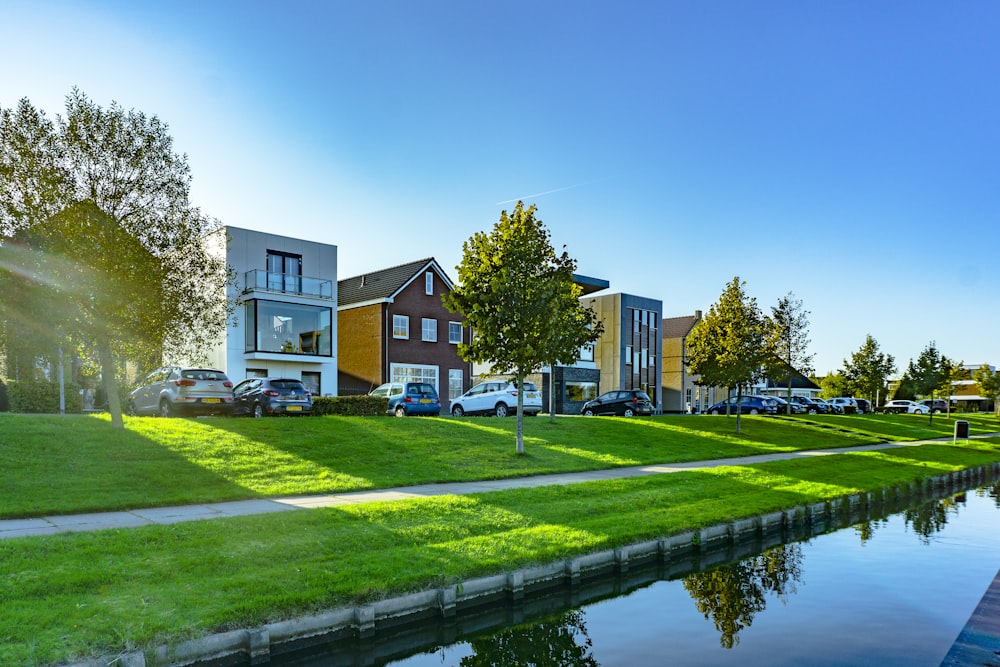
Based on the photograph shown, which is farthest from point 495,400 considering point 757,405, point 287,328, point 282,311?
point 757,405

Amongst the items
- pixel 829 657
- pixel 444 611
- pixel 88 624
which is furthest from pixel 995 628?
pixel 88 624

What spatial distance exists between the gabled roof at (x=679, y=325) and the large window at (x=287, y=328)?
1592 inches

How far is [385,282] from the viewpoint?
1577 inches

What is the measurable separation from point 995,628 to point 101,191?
1820 cm

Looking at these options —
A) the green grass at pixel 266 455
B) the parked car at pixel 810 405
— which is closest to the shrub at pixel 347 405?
the green grass at pixel 266 455

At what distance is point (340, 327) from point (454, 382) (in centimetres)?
773

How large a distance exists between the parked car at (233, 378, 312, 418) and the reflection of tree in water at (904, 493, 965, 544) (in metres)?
17.6

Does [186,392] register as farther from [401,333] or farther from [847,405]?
[847,405]

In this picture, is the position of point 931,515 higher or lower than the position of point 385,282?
lower

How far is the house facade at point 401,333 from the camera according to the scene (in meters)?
38.0

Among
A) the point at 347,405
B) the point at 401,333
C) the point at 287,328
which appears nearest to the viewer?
the point at 347,405

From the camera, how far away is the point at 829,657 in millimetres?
7285

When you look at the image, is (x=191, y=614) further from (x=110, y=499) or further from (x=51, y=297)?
(x=51, y=297)

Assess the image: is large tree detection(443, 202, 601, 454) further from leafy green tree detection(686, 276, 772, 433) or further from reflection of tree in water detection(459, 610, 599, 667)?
leafy green tree detection(686, 276, 772, 433)
